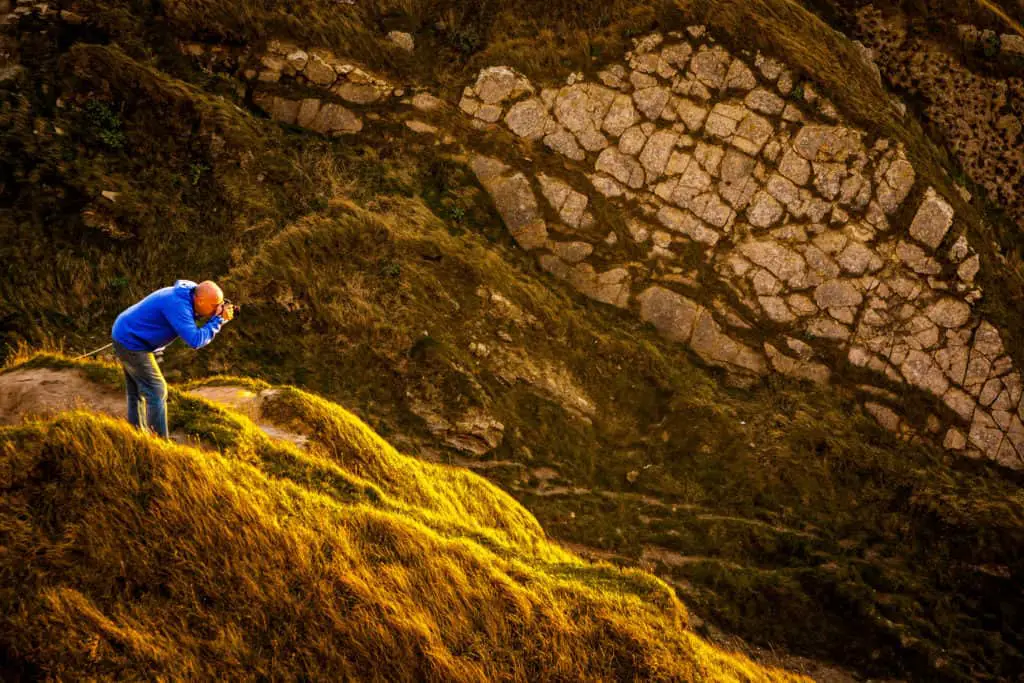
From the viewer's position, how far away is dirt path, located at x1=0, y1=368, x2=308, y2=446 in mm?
6286

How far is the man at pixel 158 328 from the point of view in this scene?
538 cm

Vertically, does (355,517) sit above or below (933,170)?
below

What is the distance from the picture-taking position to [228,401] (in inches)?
299

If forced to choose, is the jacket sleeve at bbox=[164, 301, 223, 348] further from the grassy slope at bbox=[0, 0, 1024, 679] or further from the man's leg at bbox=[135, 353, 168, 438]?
the grassy slope at bbox=[0, 0, 1024, 679]

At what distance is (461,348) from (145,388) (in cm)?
571

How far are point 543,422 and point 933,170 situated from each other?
10.5 meters

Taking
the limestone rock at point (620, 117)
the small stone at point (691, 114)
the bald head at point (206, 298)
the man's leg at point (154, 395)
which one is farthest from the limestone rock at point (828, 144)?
the man's leg at point (154, 395)

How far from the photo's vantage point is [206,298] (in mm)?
5465

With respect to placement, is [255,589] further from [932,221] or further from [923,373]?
[932,221]

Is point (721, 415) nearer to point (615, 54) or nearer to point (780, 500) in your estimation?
point (780, 500)

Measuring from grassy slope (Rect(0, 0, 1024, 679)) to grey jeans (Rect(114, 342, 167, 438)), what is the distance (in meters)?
3.61

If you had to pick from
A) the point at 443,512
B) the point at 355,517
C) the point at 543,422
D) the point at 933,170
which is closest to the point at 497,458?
the point at 543,422

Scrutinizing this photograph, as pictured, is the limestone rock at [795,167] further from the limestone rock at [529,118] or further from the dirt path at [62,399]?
the dirt path at [62,399]

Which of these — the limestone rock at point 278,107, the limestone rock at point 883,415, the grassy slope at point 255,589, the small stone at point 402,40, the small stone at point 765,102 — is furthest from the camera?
the small stone at point 402,40
